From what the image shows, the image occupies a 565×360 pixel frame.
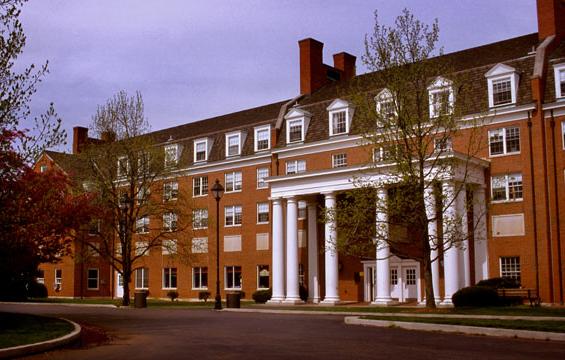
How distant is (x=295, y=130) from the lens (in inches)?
1860

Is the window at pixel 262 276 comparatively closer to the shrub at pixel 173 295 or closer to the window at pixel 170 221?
the window at pixel 170 221

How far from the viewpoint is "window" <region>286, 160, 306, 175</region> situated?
46156 mm

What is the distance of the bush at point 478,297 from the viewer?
30.9 metres

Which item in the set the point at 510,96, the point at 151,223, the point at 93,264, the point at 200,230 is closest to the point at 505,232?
the point at 510,96

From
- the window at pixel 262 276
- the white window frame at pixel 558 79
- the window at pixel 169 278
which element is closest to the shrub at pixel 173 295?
the window at pixel 169 278

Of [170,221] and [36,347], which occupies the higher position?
[170,221]

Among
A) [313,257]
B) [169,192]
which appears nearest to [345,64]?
[169,192]

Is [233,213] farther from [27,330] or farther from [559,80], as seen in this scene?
[27,330]

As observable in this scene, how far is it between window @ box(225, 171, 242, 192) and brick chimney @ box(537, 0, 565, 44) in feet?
74.7

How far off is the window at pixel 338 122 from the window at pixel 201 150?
525 inches

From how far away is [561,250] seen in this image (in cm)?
3416

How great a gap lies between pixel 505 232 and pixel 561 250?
3.05 meters

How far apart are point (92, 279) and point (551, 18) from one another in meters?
43.0

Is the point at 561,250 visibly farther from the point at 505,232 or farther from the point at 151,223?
the point at 151,223
